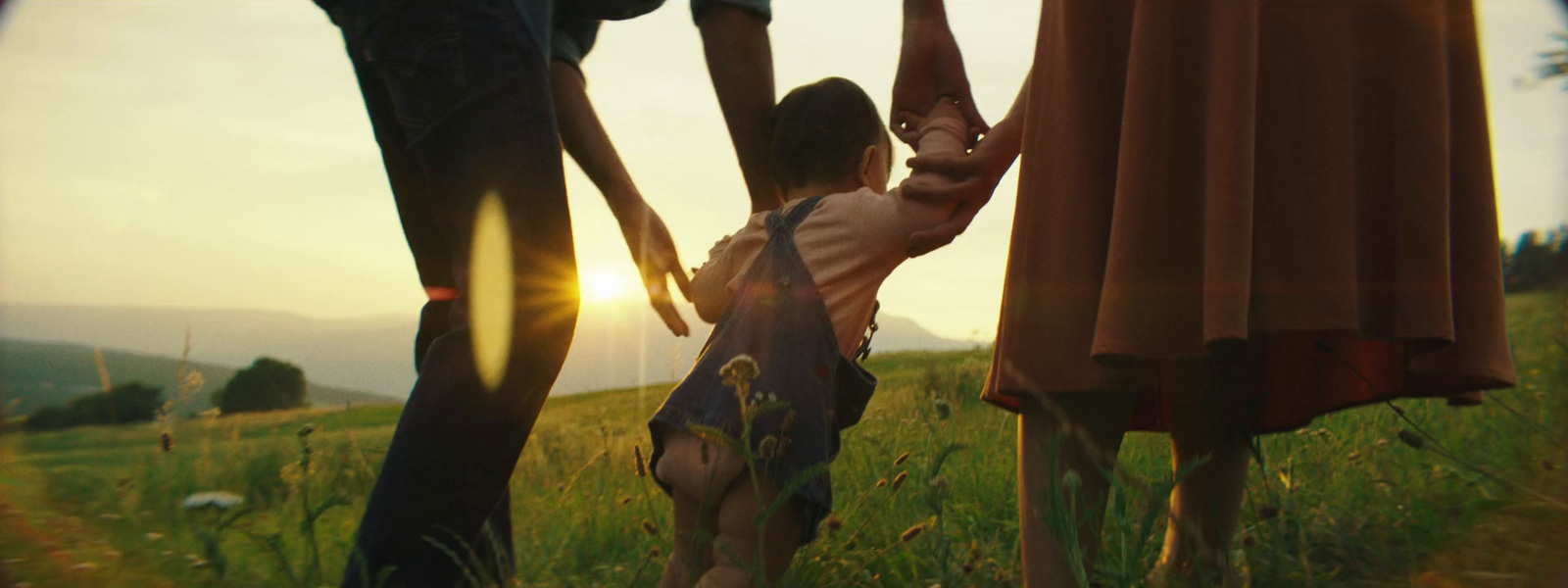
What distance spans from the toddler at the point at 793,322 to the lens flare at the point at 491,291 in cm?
37

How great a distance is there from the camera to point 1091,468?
1.75 metres

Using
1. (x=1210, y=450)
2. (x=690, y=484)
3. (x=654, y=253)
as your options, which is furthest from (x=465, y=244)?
(x=1210, y=450)

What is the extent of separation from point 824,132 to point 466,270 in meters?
0.88

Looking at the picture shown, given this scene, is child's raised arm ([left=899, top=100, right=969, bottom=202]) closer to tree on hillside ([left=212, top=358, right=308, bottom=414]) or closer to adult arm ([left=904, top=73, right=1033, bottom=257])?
adult arm ([left=904, top=73, right=1033, bottom=257])

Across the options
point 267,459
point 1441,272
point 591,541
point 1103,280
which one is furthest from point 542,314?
point 267,459

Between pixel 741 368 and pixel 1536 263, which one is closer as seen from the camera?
pixel 741 368

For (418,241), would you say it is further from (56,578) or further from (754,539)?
(56,578)

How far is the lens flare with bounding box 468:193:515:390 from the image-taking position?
1813mm

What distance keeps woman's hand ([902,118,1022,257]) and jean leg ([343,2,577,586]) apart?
0.75m

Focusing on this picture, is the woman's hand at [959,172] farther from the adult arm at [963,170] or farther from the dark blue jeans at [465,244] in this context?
the dark blue jeans at [465,244]

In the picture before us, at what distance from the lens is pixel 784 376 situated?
196cm

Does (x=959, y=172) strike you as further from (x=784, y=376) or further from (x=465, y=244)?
(x=465, y=244)

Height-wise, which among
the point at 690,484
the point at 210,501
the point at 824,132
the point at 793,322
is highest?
the point at 824,132

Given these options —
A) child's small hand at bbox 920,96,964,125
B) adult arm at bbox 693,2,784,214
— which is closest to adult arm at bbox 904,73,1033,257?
child's small hand at bbox 920,96,964,125
